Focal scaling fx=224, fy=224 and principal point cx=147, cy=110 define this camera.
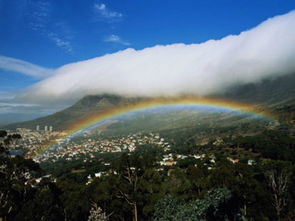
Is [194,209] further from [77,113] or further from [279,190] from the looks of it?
[77,113]

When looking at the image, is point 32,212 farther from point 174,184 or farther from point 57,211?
point 174,184

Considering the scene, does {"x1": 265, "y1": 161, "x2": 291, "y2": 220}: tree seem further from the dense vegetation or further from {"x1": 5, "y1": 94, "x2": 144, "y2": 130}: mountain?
{"x1": 5, "y1": 94, "x2": 144, "y2": 130}: mountain

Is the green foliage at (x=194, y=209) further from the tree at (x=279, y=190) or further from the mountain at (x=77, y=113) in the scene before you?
the mountain at (x=77, y=113)

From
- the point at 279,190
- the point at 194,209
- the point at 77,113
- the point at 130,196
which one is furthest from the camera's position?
the point at 77,113

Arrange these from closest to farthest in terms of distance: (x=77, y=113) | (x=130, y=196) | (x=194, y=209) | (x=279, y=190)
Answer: (x=194, y=209)
(x=279, y=190)
(x=130, y=196)
(x=77, y=113)

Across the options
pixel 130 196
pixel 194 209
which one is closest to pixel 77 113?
pixel 130 196

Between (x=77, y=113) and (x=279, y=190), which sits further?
(x=77, y=113)

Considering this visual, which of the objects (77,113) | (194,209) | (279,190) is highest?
(77,113)

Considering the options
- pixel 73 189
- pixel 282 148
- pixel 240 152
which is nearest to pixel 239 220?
pixel 73 189

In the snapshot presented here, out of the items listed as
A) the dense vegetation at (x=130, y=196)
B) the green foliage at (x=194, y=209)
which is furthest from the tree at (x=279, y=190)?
the green foliage at (x=194, y=209)

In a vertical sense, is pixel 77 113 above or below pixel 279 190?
above

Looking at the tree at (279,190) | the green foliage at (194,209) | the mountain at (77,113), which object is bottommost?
the tree at (279,190)
